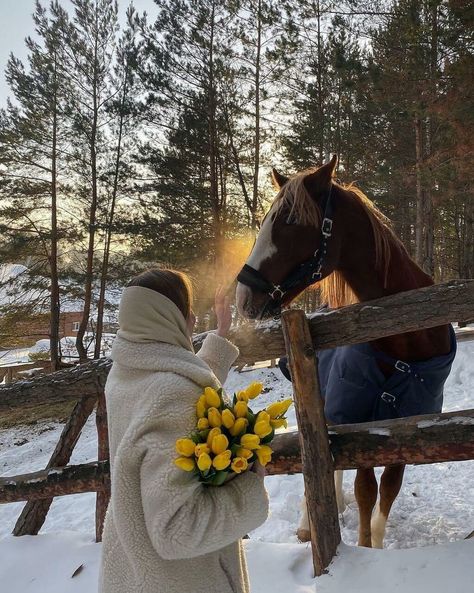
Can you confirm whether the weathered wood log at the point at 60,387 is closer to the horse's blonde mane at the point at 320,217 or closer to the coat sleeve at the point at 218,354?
the coat sleeve at the point at 218,354

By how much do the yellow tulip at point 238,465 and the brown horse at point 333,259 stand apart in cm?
121

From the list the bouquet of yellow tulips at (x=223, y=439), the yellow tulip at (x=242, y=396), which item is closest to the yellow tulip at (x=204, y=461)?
the bouquet of yellow tulips at (x=223, y=439)

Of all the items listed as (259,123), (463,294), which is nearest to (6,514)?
(463,294)

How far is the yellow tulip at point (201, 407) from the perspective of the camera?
3.70 feet

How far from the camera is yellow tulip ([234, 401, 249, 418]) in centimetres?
118

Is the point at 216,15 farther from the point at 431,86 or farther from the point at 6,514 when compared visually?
the point at 6,514

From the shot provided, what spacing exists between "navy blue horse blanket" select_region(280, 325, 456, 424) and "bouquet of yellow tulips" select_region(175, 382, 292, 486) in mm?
1369

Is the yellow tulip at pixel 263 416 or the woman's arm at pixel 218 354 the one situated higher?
the woman's arm at pixel 218 354

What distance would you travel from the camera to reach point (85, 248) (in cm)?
1474

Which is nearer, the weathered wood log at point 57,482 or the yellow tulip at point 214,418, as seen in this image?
→ the yellow tulip at point 214,418

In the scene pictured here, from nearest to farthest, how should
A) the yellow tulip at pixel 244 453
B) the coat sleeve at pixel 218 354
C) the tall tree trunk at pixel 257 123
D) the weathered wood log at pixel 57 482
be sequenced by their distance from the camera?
the yellow tulip at pixel 244 453 → the coat sleeve at pixel 218 354 → the weathered wood log at pixel 57 482 → the tall tree trunk at pixel 257 123

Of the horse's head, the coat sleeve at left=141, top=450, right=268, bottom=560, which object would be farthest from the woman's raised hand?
the coat sleeve at left=141, top=450, right=268, bottom=560

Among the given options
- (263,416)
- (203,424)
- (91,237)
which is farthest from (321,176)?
(91,237)

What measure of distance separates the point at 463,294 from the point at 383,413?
0.85 m
